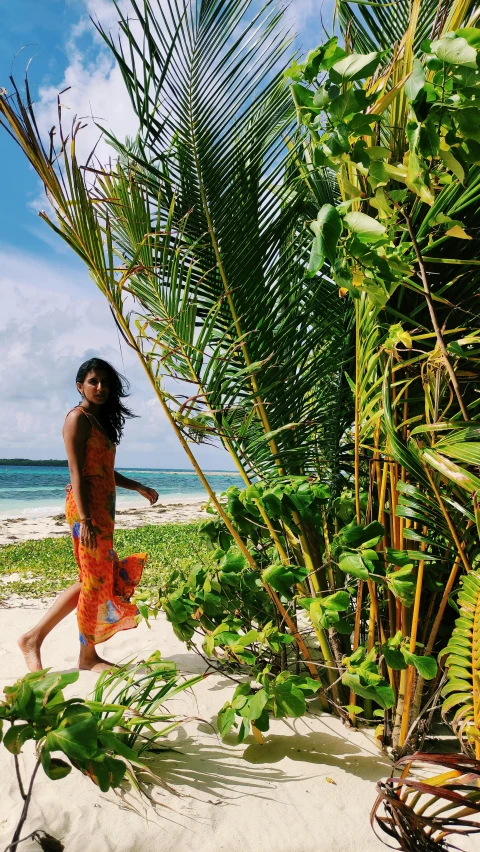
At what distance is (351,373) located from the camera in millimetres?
2275

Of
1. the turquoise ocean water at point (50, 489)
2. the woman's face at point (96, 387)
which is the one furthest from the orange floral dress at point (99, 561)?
the turquoise ocean water at point (50, 489)

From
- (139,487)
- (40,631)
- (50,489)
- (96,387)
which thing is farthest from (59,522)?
(50,489)

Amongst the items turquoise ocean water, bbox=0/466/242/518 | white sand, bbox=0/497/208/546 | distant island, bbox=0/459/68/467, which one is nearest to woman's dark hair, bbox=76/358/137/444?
white sand, bbox=0/497/208/546

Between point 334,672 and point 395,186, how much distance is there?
1.70 meters

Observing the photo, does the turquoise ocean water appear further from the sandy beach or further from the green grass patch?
the sandy beach

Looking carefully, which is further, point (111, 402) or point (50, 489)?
point (50, 489)

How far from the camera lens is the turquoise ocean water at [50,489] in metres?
23.5

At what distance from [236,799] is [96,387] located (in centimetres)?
188

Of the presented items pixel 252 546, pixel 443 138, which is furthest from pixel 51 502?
pixel 443 138

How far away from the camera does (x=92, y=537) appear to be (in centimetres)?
280

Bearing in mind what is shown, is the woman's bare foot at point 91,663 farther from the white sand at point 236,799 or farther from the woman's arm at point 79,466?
the white sand at point 236,799

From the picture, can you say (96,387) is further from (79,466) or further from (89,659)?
(89,659)

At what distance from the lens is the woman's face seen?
2910 millimetres

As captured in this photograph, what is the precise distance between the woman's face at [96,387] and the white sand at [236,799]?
1.47 meters
